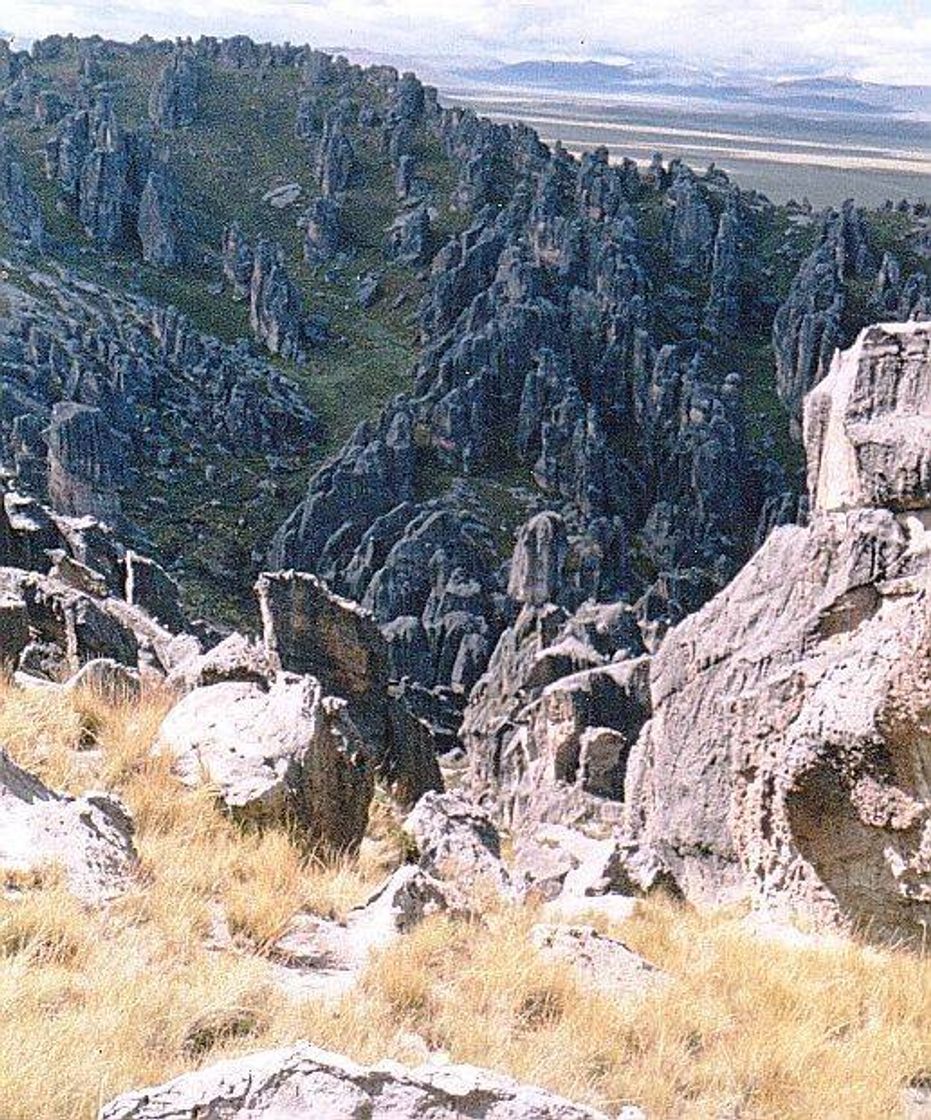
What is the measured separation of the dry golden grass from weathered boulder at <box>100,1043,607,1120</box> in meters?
0.43

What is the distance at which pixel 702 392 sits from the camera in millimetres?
62844

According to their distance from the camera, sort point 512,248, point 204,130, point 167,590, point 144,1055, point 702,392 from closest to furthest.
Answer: point 144,1055 → point 167,590 → point 702,392 → point 512,248 → point 204,130

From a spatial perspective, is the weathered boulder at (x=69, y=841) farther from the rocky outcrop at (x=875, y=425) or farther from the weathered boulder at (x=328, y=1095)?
the rocky outcrop at (x=875, y=425)

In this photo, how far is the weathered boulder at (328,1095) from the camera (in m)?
3.33

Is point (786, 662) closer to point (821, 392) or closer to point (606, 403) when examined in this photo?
point (821, 392)

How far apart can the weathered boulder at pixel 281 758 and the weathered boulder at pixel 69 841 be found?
111 cm

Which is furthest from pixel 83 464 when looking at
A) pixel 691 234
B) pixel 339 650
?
pixel 691 234

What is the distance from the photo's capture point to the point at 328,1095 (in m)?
3.36

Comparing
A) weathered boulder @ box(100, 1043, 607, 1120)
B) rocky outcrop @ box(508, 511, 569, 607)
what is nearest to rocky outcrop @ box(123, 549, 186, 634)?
weathered boulder @ box(100, 1043, 607, 1120)

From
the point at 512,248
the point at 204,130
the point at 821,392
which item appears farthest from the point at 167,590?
the point at 204,130

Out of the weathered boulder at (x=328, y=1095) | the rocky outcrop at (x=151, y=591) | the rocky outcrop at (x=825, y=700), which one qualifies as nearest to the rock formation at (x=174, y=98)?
the rocky outcrop at (x=151, y=591)

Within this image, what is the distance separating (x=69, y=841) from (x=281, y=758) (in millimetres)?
2140

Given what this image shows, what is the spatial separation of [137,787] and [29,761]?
0.88m

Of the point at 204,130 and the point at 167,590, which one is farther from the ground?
the point at 204,130
